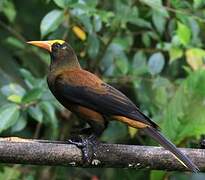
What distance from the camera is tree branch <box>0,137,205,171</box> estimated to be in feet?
9.77

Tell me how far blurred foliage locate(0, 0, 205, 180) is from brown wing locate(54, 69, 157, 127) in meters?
0.51

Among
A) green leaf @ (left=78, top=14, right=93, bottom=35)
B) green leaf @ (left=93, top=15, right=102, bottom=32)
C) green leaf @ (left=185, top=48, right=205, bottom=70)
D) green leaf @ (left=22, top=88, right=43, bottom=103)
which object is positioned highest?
green leaf @ (left=78, top=14, right=93, bottom=35)

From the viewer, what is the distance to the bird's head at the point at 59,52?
143 inches

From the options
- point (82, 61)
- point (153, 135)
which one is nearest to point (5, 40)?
point (82, 61)

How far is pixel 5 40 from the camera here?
16.1ft

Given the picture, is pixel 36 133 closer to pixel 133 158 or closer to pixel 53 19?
pixel 53 19

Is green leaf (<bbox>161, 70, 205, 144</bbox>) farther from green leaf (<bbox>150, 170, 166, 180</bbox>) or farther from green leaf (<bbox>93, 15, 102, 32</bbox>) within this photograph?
green leaf (<bbox>93, 15, 102, 32</bbox>)

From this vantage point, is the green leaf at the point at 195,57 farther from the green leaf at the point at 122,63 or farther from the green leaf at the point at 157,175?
the green leaf at the point at 157,175

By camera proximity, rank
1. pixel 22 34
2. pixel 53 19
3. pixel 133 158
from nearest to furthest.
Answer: pixel 133 158
pixel 53 19
pixel 22 34

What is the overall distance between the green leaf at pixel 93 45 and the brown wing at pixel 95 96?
2.97ft

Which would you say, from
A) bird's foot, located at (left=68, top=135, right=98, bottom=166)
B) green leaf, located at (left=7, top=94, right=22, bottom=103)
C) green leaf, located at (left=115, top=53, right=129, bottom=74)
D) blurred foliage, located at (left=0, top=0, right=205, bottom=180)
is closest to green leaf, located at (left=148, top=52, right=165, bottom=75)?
blurred foliage, located at (left=0, top=0, right=205, bottom=180)

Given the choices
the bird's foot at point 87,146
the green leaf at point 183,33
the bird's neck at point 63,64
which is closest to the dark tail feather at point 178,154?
the bird's foot at point 87,146

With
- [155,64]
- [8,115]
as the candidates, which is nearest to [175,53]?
[155,64]

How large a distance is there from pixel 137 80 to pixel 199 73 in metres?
0.43
